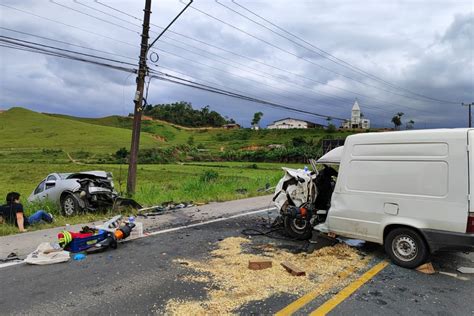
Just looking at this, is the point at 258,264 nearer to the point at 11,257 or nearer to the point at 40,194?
the point at 11,257

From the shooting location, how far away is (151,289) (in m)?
4.76

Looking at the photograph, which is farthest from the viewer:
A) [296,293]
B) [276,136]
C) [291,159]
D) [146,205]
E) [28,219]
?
[276,136]

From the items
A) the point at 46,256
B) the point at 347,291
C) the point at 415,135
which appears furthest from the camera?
the point at 46,256

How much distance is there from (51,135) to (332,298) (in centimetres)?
9792

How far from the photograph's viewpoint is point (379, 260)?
19.7ft

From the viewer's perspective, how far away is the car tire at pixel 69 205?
10.5 m

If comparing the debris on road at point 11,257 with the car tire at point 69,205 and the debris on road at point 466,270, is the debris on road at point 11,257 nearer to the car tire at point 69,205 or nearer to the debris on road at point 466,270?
the car tire at point 69,205

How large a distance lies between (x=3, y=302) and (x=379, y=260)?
5200 millimetres

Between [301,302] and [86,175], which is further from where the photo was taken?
[86,175]

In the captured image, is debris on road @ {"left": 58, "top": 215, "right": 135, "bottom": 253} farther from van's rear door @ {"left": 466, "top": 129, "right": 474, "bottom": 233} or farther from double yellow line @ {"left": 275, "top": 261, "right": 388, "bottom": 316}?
van's rear door @ {"left": 466, "top": 129, "right": 474, "bottom": 233}

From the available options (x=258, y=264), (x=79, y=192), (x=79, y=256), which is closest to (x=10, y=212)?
(x=79, y=192)

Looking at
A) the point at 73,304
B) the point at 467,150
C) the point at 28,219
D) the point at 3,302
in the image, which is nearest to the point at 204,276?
the point at 73,304

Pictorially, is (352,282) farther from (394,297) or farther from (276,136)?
(276,136)

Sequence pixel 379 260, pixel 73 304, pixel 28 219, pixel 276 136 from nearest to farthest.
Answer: pixel 73 304 → pixel 379 260 → pixel 28 219 → pixel 276 136
